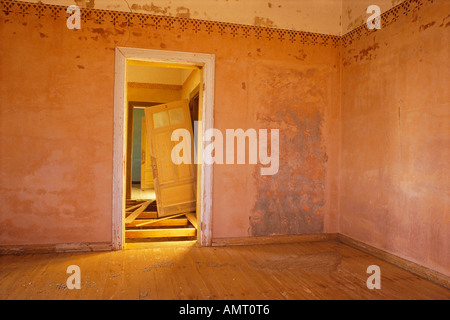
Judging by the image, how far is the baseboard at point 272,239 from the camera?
4488 millimetres

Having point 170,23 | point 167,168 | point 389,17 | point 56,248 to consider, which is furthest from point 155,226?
point 389,17

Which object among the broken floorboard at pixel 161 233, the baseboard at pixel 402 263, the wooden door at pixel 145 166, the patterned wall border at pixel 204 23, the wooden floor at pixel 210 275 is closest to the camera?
the wooden floor at pixel 210 275

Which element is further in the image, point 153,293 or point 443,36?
point 443,36

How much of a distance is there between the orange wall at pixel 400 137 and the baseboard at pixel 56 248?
133 inches

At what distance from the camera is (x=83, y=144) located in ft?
13.5

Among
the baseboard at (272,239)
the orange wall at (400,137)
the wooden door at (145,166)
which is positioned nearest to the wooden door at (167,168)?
the baseboard at (272,239)

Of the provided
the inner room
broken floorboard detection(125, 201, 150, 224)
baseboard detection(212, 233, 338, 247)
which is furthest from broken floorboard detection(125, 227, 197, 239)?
baseboard detection(212, 233, 338, 247)

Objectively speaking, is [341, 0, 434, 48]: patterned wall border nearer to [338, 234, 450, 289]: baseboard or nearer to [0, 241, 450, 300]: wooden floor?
[338, 234, 450, 289]: baseboard

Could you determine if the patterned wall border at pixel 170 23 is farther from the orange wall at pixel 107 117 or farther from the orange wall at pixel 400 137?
the orange wall at pixel 400 137
